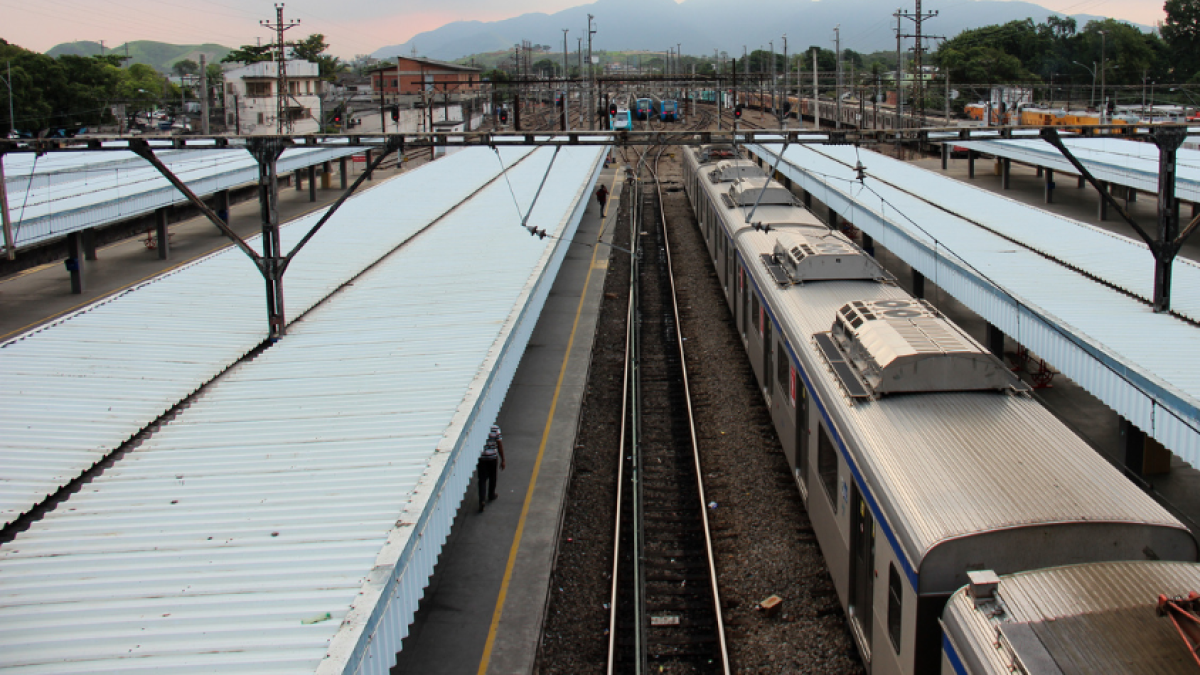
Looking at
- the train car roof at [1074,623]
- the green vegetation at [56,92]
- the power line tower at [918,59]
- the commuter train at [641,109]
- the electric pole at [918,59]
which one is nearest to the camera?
the train car roof at [1074,623]

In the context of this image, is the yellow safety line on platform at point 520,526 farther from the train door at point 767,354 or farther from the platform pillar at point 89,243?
the platform pillar at point 89,243

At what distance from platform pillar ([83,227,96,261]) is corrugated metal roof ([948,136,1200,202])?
24831 millimetres

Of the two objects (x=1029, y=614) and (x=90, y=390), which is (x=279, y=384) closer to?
(x=90, y=390)

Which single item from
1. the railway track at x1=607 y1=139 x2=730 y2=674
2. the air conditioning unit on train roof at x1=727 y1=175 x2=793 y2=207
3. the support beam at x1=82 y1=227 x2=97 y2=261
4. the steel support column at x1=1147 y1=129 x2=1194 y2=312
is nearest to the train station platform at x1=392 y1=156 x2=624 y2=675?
the railway track at x1=607 y1=139 x2=730 y2=674

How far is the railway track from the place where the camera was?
9438 millimetres

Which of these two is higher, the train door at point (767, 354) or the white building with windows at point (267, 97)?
the white building with windows at point (267, 97)

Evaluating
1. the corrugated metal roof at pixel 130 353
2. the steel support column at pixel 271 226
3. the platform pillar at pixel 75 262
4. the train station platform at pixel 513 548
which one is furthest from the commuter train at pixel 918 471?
the platform pillar at pixel 75 262

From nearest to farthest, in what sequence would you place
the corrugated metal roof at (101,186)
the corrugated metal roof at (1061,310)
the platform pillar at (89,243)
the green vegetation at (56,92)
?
1. the corrugated metal roof at (1061,310)
2. the corrugated metal roof at (101,186)
3. the platform pillar at (89,243)
4. the green vegetation at (56,92)

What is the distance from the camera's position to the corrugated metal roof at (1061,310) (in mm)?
10266

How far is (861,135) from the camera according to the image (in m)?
13.1

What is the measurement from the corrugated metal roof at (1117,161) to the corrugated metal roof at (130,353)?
15.8 m

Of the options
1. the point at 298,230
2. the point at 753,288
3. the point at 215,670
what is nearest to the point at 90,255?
the point at 298,230

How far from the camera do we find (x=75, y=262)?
960 inches

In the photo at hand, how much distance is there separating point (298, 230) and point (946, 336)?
16.3 m
